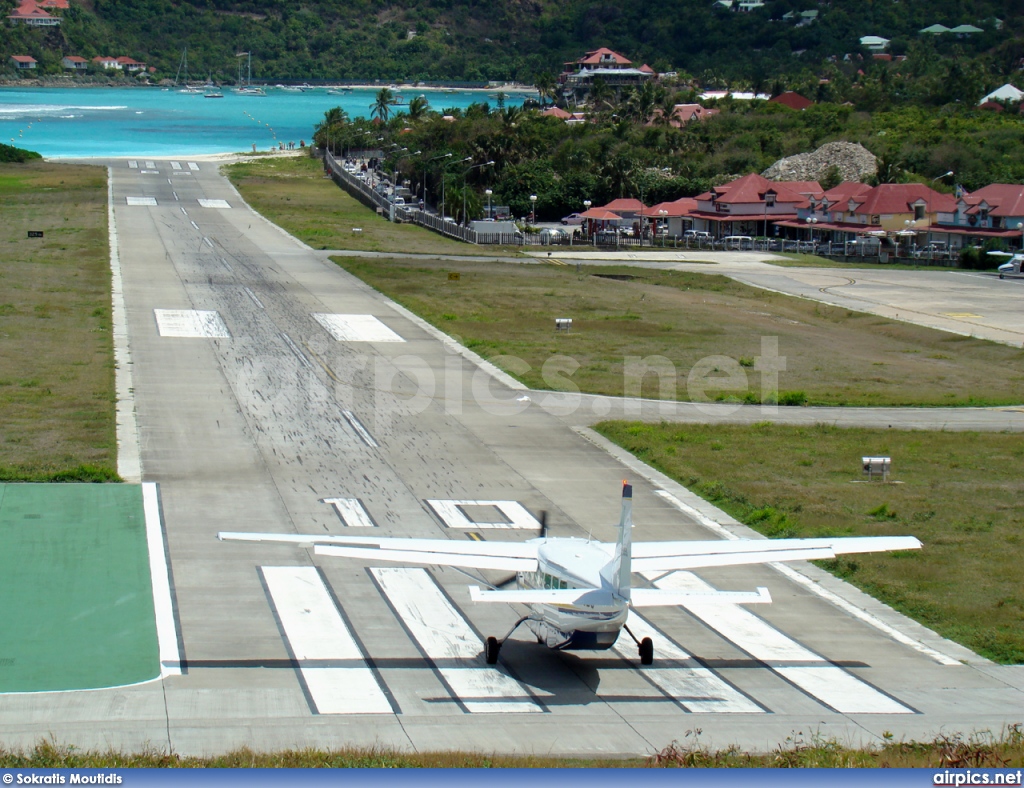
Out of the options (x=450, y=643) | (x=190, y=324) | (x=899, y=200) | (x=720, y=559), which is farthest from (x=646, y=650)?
(x=899, y=200)

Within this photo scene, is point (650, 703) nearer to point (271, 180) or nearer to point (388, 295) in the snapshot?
point (388, 295)

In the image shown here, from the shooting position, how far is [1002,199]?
394 ft

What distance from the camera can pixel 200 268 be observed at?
276 ft

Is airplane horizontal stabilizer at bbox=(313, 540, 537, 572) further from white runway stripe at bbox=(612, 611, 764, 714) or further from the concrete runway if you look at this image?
white runway stripe at bbox=(612, 611, 764, 714)

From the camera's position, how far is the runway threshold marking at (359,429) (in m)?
42.4

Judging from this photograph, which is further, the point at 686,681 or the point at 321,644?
the point at 321,644

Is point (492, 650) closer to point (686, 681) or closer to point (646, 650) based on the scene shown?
point (646, 650)

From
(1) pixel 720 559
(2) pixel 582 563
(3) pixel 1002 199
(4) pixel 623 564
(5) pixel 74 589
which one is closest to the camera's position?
(4) pixel 623 564

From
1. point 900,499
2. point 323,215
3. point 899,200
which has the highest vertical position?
point 899,200

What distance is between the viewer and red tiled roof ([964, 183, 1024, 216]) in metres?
118

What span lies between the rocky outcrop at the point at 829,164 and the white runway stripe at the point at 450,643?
5450 inches

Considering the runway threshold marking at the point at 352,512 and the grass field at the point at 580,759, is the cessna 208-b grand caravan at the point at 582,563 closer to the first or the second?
the grass field at the point at 580,759

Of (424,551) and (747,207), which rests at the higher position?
(747,207)

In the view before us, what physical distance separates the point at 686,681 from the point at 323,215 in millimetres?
106957
